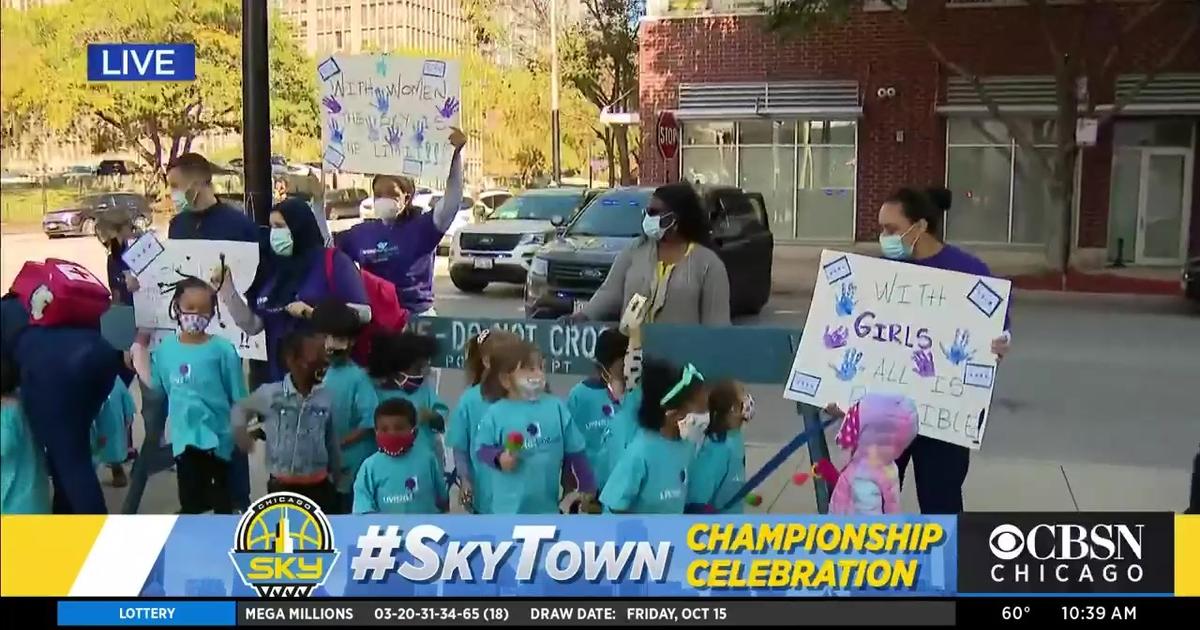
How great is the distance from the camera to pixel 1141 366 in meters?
9.24

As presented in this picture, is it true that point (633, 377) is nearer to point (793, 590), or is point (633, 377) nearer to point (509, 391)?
point (509, 391)

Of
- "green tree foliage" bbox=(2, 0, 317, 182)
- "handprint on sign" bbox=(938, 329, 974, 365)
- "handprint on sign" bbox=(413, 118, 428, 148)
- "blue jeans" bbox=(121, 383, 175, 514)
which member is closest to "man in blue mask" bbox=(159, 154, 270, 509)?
"blue jeans" bbox=(121, 383, 175, 514)

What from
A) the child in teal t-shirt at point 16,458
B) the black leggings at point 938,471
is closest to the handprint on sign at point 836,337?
the black leggings at point 938,471

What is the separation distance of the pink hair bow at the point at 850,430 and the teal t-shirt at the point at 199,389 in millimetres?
2442

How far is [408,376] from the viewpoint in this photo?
4391 mm

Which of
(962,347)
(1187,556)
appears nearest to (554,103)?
(962,347)

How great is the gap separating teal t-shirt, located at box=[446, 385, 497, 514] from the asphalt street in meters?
0.91

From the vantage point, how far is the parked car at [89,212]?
5086mm

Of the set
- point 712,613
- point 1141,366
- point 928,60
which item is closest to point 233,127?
point 712,613

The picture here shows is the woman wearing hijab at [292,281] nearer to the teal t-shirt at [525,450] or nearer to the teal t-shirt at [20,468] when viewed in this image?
the teal t-shirt at [525,450]

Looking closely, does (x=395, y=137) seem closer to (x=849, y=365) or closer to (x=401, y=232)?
(x=401, y=232)

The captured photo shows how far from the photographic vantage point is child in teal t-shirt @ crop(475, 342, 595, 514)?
4.07 m

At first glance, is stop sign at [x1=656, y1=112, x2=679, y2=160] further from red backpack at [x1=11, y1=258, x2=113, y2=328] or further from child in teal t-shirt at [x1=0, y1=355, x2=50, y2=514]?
child in teal t-shirt at [x1=0, y1=355, x2=50, y2=514]

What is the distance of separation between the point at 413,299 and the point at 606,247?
13.8ft
